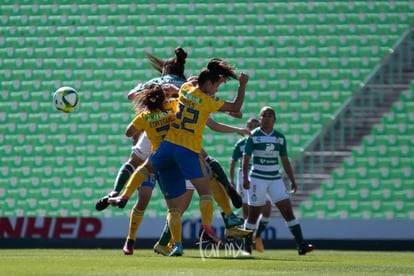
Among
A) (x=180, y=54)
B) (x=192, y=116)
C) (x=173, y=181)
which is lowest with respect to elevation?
(x=173, y=181)

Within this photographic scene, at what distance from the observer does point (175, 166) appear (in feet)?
34.0

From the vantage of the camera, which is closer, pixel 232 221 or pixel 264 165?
pixel 232 221

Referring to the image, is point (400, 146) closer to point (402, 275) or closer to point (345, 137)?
point (345, 137)

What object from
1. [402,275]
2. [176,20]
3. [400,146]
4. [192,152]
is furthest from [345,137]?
[402,275]

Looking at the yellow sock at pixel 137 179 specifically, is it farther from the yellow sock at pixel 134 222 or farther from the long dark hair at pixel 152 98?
the yellow sock at pixel 134 222

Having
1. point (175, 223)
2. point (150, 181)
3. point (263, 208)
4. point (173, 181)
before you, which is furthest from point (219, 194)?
point (263, 208)

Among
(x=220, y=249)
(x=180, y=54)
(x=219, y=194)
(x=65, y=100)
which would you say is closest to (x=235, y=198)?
(x=219, y=194)

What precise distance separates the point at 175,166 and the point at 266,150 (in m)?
3.17

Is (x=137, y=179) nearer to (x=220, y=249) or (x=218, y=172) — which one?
(x=218, y=172)

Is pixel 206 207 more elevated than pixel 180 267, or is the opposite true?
pixel 206 207

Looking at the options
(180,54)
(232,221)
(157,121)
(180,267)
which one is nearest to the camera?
(180,267)

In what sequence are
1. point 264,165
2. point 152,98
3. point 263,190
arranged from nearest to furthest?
point 152,98, point 263,190, point 264,165

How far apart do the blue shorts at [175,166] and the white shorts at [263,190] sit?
2790 millimetres

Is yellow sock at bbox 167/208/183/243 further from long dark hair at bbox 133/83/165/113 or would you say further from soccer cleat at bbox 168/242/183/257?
long dark hair at bbox 133/83/165/113
